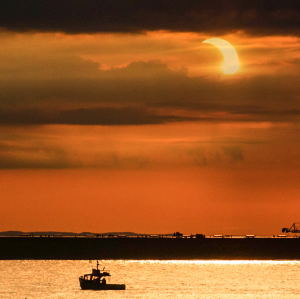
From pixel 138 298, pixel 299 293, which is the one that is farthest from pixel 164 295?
pixel 299 293

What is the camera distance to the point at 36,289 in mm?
198375

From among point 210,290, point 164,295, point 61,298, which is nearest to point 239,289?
point 210,290

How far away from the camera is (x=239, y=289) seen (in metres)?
199

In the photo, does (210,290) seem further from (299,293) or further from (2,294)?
(2,294)

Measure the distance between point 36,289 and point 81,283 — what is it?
21.0 feet

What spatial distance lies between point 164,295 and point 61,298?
45.1ft

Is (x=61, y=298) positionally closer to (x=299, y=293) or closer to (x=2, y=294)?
(x=2, y=294)

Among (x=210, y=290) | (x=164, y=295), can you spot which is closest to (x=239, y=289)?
(x=210, y=290)

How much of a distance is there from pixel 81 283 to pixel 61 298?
63.8ft

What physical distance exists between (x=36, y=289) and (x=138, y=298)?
2507 cm

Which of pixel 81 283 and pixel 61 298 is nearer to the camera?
pixel 61 298

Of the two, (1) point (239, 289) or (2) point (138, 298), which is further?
(1) point (239, 289)

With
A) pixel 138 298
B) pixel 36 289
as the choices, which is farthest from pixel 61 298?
pixel 36 289

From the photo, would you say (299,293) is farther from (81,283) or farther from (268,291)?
(81,283)
